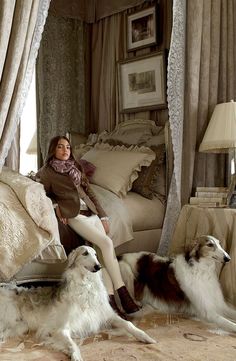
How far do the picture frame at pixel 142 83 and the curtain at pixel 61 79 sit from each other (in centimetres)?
54

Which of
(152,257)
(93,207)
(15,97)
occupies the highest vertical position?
(15,97)

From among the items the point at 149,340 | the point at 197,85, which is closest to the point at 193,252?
the point at 149,340

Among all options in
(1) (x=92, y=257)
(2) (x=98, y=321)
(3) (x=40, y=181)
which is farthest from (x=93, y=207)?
(2) (x=98, y=321)

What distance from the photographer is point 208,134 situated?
10.2 ft

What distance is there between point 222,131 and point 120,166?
877 millimetres

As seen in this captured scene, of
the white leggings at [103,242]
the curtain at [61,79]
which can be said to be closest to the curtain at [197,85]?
the white leggings at [103,242]

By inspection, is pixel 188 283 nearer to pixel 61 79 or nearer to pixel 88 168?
pixel 88 168

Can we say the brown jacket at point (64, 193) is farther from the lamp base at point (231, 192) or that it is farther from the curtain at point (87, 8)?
the curtain at point (87, 8)

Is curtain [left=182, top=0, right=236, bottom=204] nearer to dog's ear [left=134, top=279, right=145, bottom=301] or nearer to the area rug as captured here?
dog's ear [left=134, top=279, right=145, bottom=301]

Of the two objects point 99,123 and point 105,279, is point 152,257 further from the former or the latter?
point 99,123

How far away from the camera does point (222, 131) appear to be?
303 centimetres

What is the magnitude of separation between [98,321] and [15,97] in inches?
48.1

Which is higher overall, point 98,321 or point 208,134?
point 208,134

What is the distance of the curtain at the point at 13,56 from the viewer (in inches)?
92.9
